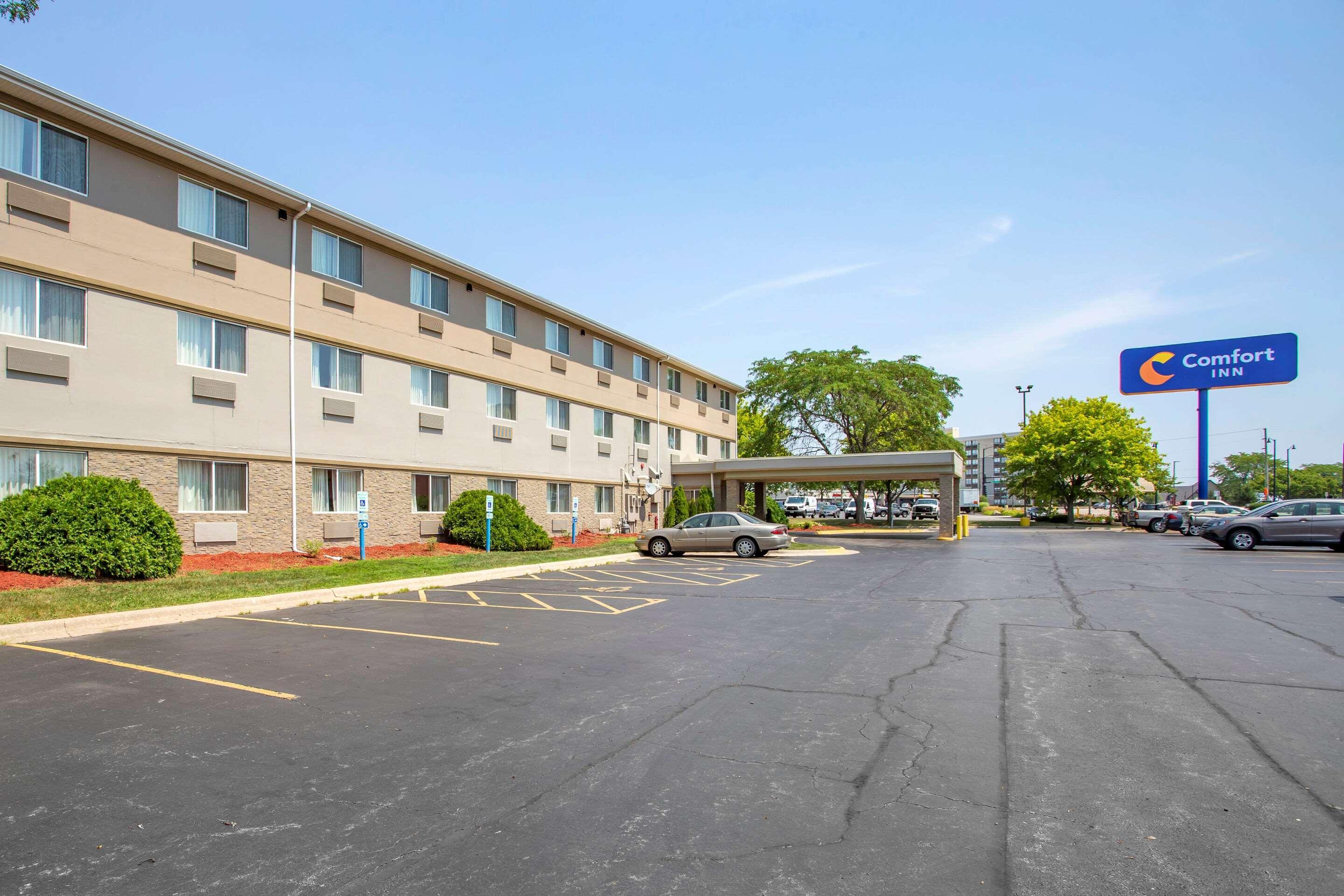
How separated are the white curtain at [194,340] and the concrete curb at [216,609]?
7.33 meters

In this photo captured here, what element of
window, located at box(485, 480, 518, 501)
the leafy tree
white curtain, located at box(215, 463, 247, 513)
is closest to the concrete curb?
white curtain, located at box(215, 463, 247, 513)

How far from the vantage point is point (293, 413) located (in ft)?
61.6

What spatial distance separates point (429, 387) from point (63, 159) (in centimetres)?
1017

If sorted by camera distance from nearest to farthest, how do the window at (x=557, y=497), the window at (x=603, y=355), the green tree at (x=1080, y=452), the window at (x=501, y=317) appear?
1. the window at (x=501, y=317)
2. the window at (x=557, y=497)
3. the window at (x=603, y=355)
4. the green tree at (x=1080, y=452)

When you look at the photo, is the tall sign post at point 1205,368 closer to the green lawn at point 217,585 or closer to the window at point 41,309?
the green lawn at point 217,585

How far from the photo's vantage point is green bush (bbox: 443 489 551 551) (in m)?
22.1

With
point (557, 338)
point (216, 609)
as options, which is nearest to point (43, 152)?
point (216, 609)

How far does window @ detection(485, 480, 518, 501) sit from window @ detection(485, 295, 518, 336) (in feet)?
16.6

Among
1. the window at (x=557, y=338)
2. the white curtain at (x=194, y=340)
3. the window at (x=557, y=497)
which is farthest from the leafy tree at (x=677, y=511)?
the white curtain at (x=194, y=340)

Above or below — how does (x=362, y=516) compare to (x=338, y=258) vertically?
below

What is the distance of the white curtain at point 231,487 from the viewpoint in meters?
17.4

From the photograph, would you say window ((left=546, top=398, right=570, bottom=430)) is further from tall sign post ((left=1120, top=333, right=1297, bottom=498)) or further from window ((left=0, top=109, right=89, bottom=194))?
tall sign post ((left=1120, top=333, right=1297, bottom=498))

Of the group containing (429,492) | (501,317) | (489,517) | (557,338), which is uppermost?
(501,317)

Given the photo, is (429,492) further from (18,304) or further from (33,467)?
(18,304)
